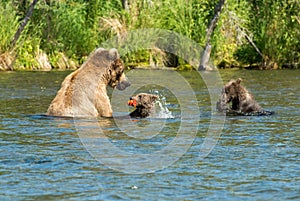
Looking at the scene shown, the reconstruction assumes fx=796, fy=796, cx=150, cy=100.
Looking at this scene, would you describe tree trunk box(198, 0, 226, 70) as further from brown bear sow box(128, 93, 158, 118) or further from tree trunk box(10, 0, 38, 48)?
brown bear sow box(128, 93, 158, 118)

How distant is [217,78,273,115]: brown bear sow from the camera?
15.2 m

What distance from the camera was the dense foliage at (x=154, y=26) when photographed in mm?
32469

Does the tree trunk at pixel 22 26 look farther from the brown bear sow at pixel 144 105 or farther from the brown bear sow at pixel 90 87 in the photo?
the brown bear sow at pixel 144 105

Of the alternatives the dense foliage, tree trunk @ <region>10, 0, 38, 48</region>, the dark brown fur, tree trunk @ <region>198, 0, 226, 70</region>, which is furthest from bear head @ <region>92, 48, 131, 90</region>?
the dense foliage

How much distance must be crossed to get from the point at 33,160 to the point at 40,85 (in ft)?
44.2

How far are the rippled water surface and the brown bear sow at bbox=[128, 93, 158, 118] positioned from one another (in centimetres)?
34

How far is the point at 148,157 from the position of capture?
998 cm

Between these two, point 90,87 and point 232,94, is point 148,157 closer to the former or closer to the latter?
point 90,87

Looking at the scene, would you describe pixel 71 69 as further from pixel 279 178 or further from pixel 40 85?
pixel 279 178

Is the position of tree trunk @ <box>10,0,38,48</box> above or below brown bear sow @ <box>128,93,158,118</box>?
above

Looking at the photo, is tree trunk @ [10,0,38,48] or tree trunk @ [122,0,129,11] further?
tree trunk @ [122,0,129,11]

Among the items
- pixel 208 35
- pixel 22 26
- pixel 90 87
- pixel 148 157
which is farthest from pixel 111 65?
pixel 208 35

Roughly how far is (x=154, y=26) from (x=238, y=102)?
57.1 feet

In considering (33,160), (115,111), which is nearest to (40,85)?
(115,111)
